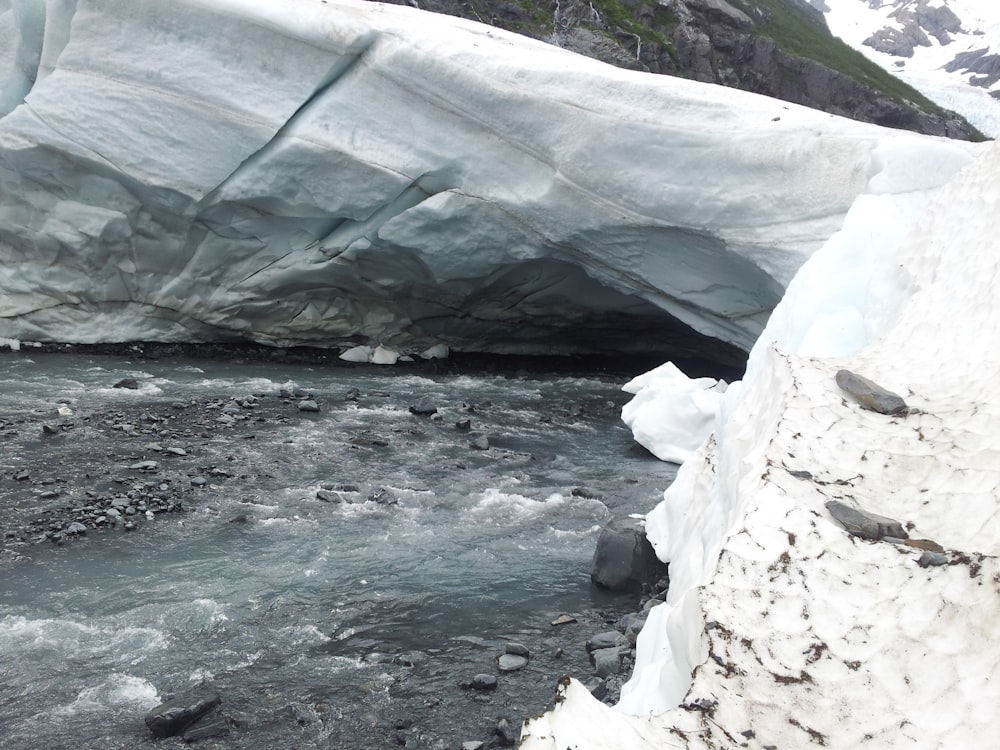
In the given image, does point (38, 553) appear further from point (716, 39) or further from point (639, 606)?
point (716, 39)

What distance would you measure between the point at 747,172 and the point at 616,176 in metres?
1.64

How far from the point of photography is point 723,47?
121ft

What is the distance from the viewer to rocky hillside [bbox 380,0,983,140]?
105 ft

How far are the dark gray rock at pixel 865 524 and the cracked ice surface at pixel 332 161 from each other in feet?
24.8

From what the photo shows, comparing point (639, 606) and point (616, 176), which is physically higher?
point (616, 176)

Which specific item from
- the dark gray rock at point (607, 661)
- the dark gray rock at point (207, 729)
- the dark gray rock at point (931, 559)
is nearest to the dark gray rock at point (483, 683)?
the dark gray rock at point (607, 661)

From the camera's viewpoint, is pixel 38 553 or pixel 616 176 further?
pixel 616 176

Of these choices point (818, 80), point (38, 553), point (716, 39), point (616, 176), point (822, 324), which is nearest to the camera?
point (822, 324)

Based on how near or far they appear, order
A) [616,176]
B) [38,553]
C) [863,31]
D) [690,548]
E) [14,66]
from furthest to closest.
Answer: [863,31] < [14,66] < [616,176] < [38,553] < [690,548]

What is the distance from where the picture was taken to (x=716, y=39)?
1449 inches

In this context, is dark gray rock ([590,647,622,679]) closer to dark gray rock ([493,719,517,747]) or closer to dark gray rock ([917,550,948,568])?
dark gray rock ([493,719,517,747])

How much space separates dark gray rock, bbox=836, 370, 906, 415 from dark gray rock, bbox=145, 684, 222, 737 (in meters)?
3.69

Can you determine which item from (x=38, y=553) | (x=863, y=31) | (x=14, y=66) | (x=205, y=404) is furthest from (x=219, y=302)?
(x=863, y=31)

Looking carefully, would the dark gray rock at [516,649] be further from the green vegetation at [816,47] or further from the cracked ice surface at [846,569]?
the green vegetation at [816,47]
